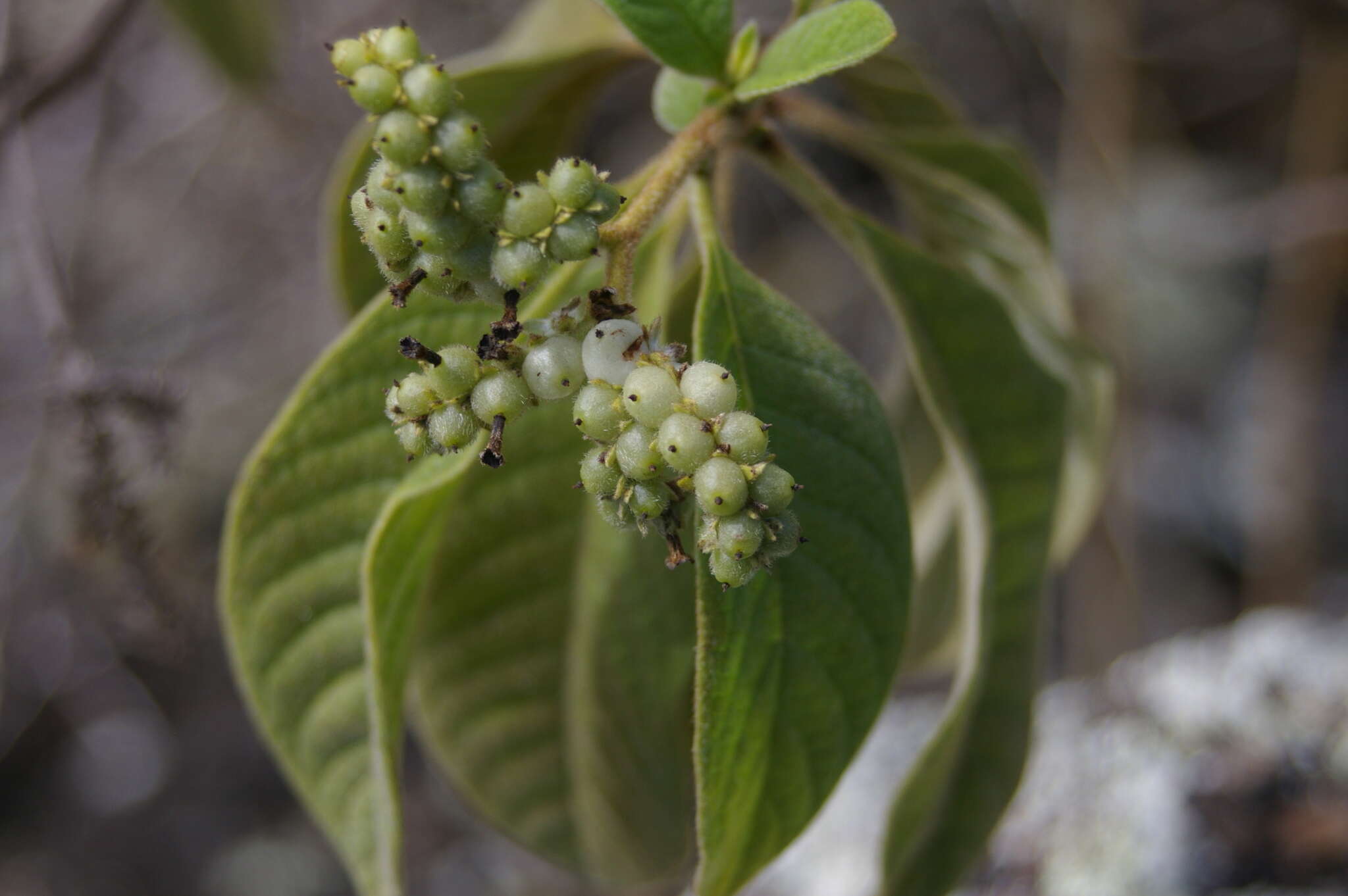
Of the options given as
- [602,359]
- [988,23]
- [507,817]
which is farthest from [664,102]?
[988,23]

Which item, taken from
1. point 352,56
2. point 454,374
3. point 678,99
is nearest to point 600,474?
point 454,374

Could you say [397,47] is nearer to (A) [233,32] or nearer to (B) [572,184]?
(B) [572,184]

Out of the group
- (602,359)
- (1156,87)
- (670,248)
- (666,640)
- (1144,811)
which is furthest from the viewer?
(1156,87)

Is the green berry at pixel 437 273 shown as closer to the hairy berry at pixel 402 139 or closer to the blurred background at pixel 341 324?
the hairy berry at pixel 402 139

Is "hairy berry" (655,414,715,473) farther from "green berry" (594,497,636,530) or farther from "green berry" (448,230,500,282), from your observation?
"green berry" (448,230,500,282)

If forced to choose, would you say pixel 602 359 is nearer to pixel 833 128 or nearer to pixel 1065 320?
pixel 833 128

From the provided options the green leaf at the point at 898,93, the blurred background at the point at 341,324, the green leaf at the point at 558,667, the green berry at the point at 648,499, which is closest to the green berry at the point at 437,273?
the green berry at the point at 648,499
